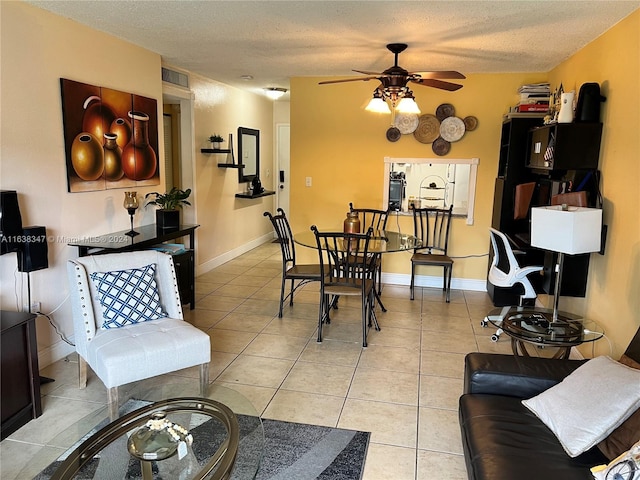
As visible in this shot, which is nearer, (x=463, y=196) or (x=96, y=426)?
(x=96, y=426)

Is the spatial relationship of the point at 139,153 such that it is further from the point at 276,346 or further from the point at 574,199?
the point at 574,199

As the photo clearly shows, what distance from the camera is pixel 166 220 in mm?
4086

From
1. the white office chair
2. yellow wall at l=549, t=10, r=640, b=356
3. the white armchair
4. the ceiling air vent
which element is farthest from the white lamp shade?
the ceiling air vent

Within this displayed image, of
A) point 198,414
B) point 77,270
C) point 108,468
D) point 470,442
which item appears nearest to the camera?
point 108,468

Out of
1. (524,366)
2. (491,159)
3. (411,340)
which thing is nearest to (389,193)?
(491,159)

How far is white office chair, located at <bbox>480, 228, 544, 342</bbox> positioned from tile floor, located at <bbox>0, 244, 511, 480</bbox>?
1.47 feet

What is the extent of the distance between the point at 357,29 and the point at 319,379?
2.45m

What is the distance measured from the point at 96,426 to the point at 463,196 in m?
4.29

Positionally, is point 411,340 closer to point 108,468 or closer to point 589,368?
point 589,368

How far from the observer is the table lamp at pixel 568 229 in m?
2.58

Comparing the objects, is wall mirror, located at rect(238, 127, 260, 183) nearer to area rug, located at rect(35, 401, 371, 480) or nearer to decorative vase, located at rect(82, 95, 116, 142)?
decorative vase, located at rect(82, 95, 116, 142)

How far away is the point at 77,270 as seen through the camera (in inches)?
106

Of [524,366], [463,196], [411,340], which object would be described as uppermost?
[463,196]

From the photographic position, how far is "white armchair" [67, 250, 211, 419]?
243cm
